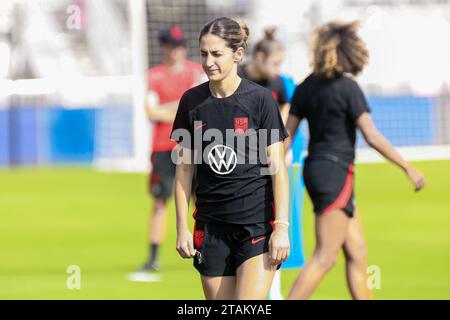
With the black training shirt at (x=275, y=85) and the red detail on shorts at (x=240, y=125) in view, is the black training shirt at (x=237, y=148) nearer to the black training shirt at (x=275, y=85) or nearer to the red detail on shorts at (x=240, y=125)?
the red detail on shorts at (x=240, y=125)

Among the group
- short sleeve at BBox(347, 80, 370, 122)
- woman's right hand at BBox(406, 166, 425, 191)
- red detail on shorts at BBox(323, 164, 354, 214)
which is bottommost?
red detail on shorts at BBox(323, 164, 354, 214)

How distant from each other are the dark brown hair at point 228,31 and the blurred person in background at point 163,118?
4.97 m

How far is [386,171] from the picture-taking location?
72.1ft

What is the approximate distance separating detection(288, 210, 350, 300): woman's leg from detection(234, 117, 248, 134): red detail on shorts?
212 cm

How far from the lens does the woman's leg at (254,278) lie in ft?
18.8

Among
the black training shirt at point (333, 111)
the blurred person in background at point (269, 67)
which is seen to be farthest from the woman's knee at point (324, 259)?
the blurred person in background at point (269, 67)

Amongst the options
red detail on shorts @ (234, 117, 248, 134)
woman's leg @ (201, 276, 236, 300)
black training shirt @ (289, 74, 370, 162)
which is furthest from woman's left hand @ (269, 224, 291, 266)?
black training shirt @ (289, 74, 370, 162)

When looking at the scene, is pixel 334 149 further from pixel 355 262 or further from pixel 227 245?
pixel 227 245

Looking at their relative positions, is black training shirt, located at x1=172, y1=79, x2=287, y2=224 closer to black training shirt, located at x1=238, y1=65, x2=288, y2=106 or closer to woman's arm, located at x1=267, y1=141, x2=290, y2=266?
woman's arm, located at x1=267, y1=141, x2=290, y2=266

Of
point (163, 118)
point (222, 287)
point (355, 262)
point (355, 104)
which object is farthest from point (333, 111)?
point (163, 118)

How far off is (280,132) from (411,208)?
34.7ft

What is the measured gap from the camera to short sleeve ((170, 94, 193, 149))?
19.4 ft

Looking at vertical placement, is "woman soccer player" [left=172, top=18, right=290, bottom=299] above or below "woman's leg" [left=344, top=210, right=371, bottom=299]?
above

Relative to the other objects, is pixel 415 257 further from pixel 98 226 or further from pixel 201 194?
pixel 201 194
